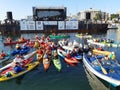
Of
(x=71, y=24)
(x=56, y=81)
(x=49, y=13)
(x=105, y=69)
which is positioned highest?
(x=49, y=13)

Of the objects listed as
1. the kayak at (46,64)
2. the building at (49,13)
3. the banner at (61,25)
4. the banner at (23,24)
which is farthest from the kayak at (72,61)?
the building at (49,13)

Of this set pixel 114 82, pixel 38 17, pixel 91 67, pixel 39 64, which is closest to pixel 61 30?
pixel 38 17

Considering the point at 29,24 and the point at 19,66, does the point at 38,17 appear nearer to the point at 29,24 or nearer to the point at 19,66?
the point at 29,24

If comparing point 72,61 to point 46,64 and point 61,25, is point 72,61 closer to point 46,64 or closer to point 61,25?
point 46,64

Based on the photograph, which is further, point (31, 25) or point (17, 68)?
point (31, 25)

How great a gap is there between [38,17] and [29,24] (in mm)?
8159

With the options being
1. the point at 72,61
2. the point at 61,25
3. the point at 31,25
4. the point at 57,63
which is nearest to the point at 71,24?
the point at 61,25

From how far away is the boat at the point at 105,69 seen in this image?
20377 millimetres

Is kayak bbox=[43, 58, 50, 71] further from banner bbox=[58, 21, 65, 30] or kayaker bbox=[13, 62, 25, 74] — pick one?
banner bbox=[58, 21, 65, 30]

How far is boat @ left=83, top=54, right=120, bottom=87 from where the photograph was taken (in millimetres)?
20377

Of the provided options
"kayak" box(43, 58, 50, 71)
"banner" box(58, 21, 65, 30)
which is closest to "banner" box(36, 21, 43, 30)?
"banner" box(58, 21, 65, 30)

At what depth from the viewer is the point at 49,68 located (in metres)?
28.0

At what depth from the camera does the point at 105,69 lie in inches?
901

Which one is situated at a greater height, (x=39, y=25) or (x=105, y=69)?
(x=39, y=25)
